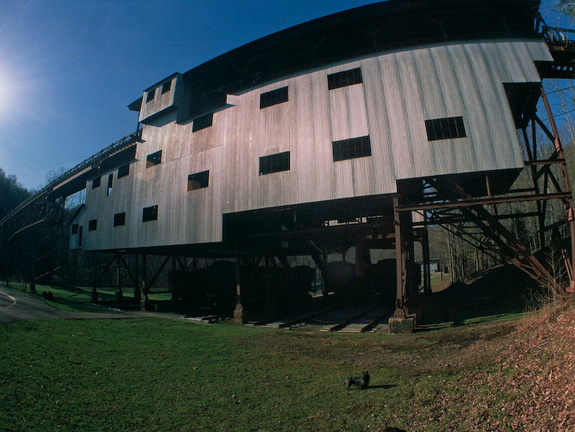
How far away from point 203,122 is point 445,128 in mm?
13113

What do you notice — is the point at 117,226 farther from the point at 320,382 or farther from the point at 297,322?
the point at 320,382

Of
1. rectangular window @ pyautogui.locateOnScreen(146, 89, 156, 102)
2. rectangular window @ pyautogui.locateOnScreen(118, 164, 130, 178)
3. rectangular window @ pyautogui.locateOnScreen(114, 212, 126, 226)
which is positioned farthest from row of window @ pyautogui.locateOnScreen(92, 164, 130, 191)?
rectangular window @ pyautogui.locateOnScreen(146, 89, 156, 102)

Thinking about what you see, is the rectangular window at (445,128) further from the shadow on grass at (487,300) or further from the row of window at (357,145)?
the shadow on grass at (487,300)

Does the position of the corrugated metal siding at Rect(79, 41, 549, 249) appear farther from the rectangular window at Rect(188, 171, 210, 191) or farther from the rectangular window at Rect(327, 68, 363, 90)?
the rectangular window at Rect(188, 171, 210, 191)

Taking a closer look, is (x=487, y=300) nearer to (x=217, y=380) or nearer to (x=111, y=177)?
(x=217, y=380)

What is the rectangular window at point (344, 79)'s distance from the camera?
1423 cm

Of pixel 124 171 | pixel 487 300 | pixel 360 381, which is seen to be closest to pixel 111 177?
pixel 124 171

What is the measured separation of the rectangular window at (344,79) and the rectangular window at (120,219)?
16768 millimetres

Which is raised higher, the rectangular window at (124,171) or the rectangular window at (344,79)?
the rectangular window at (344,79)

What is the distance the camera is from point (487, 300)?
16547 millimetres

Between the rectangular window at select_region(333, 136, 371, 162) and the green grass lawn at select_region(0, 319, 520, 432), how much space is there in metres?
7.41

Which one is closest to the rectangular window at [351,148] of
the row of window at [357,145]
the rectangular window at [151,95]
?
the row of window at [357,145]

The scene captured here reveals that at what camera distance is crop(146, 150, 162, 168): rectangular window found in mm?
20578

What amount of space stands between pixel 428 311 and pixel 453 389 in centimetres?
→ 1234
